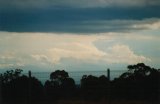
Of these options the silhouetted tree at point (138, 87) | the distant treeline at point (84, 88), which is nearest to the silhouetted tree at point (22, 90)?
the distant treeline at point (84, 88)

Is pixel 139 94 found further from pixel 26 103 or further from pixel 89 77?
pixel 26 103

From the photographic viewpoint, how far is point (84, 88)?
21.1 meters

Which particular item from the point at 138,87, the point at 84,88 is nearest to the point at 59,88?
the point at 84,88

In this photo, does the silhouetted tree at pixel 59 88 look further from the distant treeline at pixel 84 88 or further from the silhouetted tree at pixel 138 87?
the silhouetted tree at pixel 138 87

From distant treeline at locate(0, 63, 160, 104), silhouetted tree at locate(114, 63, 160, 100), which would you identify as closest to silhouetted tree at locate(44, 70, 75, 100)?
distant treeline at locate(0, 63, 160, 104)

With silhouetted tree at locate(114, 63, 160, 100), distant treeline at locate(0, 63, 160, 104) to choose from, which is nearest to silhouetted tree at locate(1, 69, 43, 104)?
distant treeline at locate(0, 63, 160, 104)

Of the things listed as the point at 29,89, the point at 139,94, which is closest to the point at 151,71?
the point at 139,94

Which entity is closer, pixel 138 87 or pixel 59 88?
pixel 138 87

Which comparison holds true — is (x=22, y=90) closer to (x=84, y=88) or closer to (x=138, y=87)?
(x=84, y=88)

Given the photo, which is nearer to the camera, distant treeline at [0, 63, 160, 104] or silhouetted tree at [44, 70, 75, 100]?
distant treeline at [0, 63, 160, 104]

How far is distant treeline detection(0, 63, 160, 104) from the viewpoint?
2038cm

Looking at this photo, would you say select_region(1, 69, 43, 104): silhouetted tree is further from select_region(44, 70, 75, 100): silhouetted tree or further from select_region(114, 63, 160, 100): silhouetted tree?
select_region(114, 63, 160, 100): silhouetted tree

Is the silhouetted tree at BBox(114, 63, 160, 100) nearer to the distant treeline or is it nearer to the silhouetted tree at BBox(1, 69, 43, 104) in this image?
→ the distant treeline

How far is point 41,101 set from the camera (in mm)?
21062
